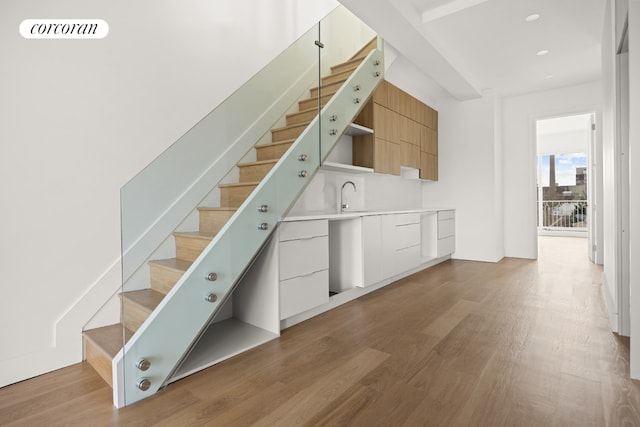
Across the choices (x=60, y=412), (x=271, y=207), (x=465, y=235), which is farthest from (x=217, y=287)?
(x=465, y=235)

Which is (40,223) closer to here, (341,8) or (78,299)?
(78,299)

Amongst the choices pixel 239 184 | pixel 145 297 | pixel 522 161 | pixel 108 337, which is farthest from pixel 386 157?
pixel 108 337

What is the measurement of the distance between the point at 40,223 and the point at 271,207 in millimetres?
1363

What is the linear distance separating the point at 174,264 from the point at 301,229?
92cm

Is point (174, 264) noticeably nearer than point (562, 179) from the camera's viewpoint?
Yes

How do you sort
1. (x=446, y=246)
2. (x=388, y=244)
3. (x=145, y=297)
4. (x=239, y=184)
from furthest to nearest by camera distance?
(x=446, y=246)
(x=388, y=244)
(x=239, y=184)
(x=145, y=297)

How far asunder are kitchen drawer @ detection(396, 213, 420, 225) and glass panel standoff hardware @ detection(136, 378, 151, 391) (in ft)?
9.62

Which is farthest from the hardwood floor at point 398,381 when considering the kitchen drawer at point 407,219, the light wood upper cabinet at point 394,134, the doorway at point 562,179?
the doorway at point 562,179

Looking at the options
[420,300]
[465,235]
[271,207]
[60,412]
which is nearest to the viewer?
[60,412]

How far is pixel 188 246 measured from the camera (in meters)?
2.12

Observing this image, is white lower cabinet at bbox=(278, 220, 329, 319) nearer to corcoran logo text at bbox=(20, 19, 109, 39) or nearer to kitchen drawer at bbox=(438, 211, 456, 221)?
corcoran logo text at bbox=(20, 19, 109, 39)

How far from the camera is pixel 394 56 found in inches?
157

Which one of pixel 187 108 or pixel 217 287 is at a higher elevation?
pixel 187 108

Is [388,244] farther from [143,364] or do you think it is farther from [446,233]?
[143,364]
